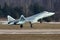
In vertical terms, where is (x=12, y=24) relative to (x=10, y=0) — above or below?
below

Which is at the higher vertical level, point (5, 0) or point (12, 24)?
point (5, 0)

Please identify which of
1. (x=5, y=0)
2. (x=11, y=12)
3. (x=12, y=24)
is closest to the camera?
(x=12, y=24)

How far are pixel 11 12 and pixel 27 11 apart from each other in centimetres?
1479

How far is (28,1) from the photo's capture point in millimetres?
161125

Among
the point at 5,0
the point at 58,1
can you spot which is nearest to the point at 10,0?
the point at 5,0
